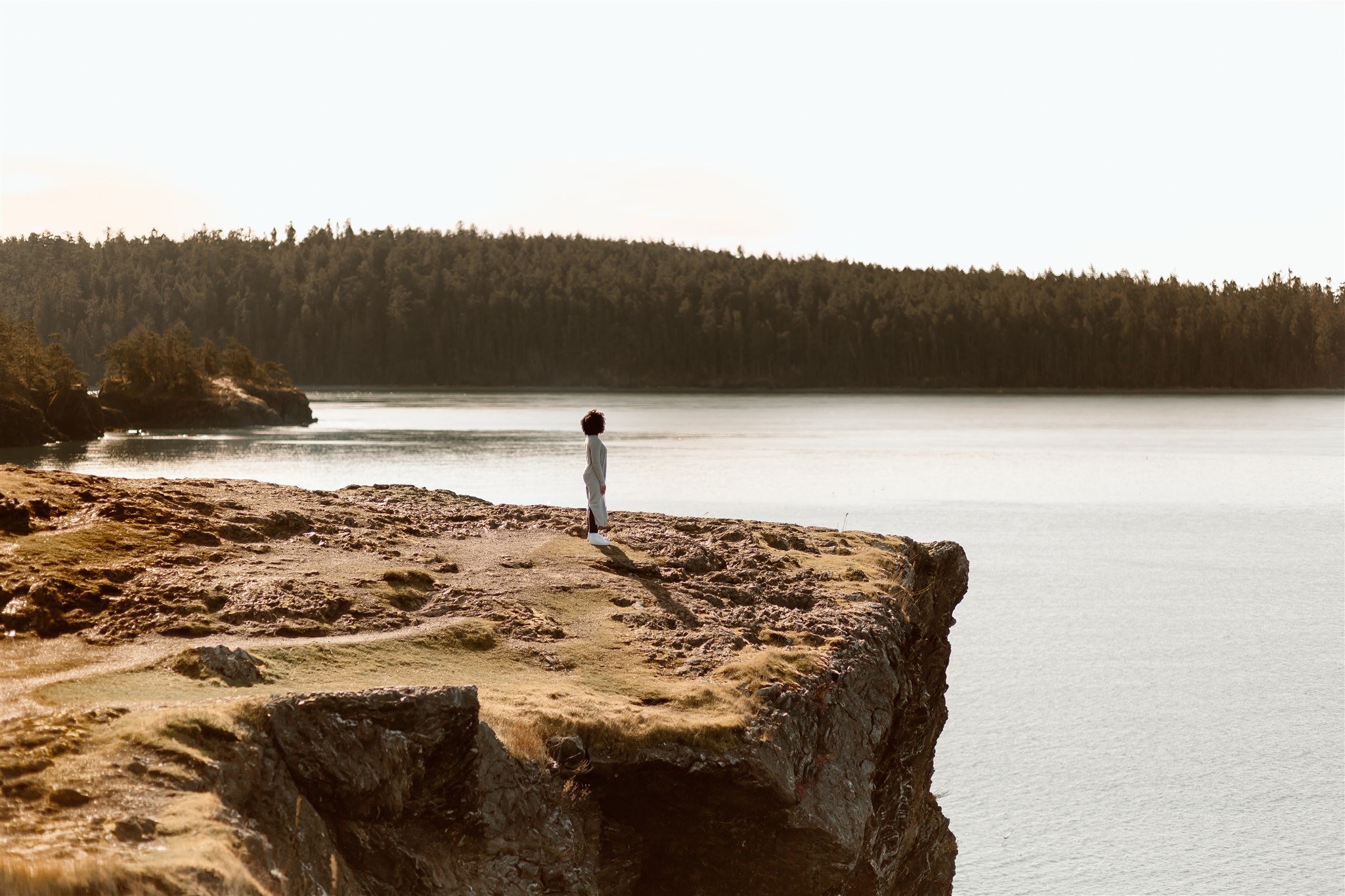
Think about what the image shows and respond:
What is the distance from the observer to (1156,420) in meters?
77.9

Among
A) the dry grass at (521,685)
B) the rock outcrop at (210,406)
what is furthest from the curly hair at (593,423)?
the rock outcrop at (210,406)

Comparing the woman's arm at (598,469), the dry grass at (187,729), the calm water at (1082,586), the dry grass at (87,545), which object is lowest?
the calm water at (1082,586)

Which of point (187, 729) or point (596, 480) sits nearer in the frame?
point (187, 729)

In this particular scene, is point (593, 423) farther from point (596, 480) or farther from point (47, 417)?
point (47, 417)

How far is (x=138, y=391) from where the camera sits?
193 feet

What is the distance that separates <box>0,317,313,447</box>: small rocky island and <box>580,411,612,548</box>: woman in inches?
1531

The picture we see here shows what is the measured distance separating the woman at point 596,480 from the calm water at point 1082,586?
4481 millimetres

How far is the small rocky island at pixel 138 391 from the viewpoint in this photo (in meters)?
46.8

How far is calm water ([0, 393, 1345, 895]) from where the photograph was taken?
462 inches

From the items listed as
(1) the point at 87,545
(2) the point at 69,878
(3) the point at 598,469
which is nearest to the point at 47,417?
(3) the point at 598,469

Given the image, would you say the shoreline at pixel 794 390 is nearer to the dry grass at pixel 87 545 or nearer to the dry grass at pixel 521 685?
the dry grass at pixel 87 545

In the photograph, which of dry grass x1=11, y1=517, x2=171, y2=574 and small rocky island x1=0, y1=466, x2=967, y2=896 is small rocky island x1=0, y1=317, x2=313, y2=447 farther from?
small rocky island x1=0, y1=466, x2=967, y2=896

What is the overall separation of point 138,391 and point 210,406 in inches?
131

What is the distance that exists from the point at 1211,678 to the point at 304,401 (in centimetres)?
5746
